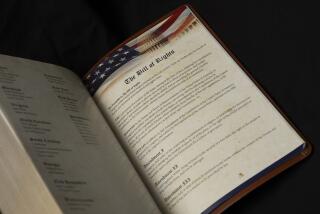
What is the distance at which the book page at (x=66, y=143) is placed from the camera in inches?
21.4

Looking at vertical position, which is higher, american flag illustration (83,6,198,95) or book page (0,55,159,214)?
american flag illustration (83,6,198,95)

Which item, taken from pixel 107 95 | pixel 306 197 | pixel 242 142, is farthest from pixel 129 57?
pixel 306 197

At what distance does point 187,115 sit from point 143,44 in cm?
15

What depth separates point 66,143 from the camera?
0.60 metres

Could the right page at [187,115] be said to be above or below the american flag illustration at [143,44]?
below

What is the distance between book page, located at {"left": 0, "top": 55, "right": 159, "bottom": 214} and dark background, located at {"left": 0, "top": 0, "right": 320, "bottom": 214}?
0.09 metres

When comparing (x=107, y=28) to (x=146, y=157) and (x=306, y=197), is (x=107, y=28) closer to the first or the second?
(x=146, y=157)

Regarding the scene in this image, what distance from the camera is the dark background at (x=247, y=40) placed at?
59cm

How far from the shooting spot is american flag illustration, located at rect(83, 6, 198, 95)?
0.71 metres

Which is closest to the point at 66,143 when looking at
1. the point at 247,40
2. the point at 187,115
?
the point at 187,115

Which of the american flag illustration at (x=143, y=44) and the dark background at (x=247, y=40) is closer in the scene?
the dark background at (x=247, y=40)

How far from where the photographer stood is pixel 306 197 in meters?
0.57

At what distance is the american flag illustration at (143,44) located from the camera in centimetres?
71

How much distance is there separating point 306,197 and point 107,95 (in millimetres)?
320
